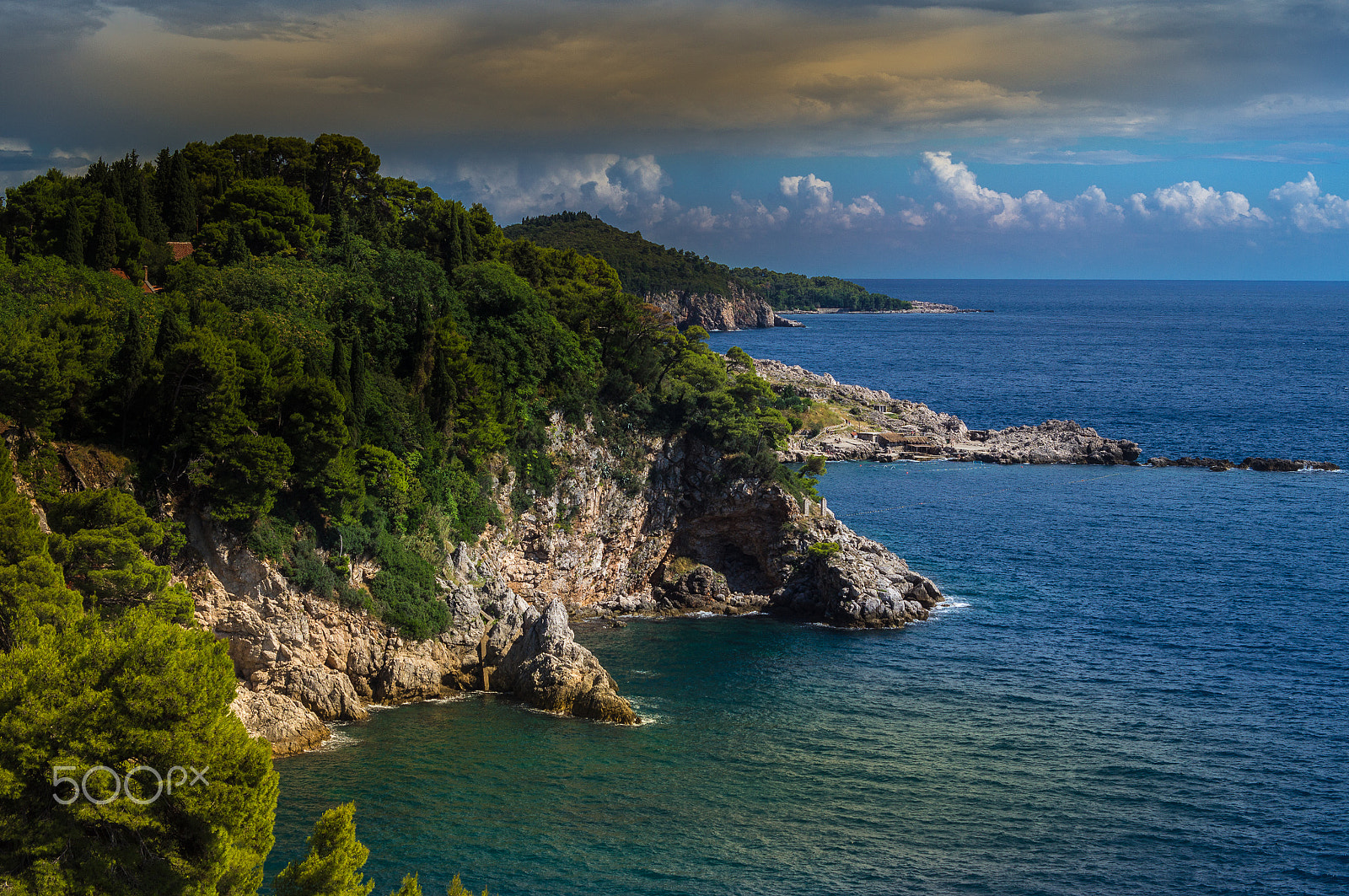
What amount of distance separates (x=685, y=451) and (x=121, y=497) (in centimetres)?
3909

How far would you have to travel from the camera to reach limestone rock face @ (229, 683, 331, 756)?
39844 mm

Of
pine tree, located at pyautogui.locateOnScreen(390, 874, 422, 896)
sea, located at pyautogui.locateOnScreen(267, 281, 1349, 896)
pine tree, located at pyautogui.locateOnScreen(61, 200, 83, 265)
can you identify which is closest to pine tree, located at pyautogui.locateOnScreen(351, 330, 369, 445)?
sea, located at pyautogui.locateOnScreen(267, 281, 1349, 896)

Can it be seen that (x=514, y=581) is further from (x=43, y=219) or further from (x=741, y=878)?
(x=43, y=219)

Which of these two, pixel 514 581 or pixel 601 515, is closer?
pixel 514 581

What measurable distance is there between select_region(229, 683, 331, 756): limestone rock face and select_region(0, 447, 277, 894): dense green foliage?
16724mm

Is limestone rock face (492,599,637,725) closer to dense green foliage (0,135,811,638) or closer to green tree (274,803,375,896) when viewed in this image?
dense green foliage (0,135,811,638)

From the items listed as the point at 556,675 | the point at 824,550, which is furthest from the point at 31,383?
the point at 824,550

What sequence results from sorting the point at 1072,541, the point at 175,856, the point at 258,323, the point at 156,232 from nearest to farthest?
the point at 175,856
the point at 258,323
the point at 156,232
the point at 1072,541

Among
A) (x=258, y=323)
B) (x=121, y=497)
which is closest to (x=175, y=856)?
(x=121, y=497)

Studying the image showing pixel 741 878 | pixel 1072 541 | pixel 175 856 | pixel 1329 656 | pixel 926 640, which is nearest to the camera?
pixel 175 856

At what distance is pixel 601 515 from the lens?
65875 mm

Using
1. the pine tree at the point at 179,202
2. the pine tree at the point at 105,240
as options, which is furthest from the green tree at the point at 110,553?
the pine tree at the point at 179,202

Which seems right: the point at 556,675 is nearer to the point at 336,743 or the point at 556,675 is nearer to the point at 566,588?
the point at 336,743

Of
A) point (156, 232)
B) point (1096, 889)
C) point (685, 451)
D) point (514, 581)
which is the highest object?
point (156, 232)
